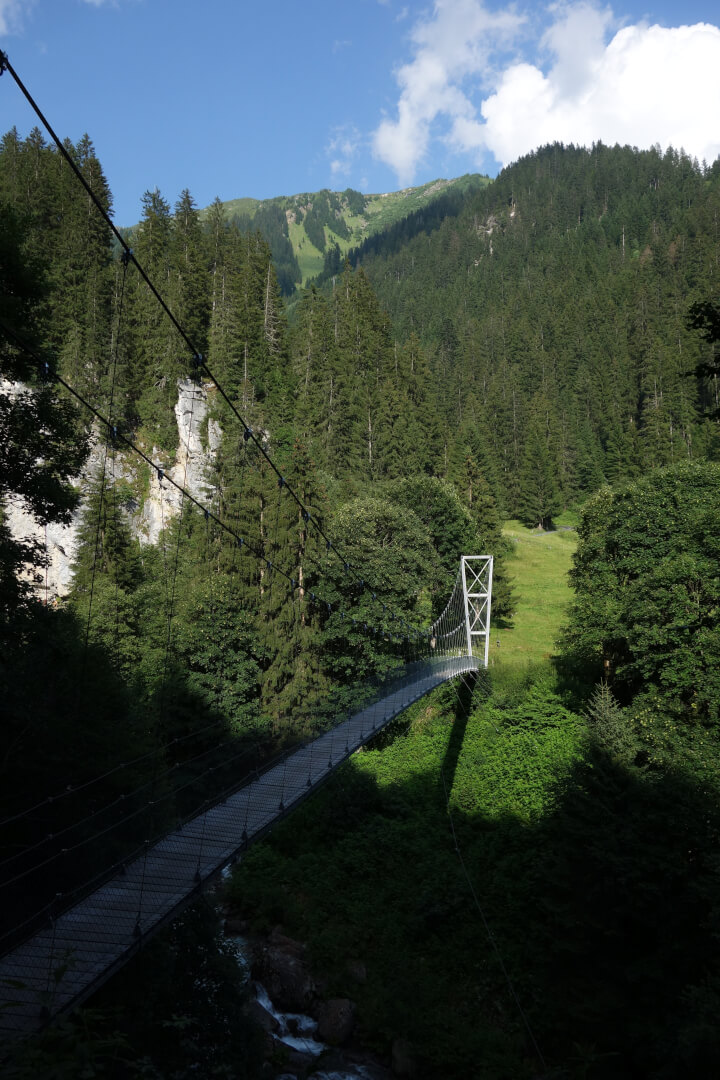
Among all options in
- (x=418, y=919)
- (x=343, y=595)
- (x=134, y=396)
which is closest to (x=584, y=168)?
(x=134, y=396)

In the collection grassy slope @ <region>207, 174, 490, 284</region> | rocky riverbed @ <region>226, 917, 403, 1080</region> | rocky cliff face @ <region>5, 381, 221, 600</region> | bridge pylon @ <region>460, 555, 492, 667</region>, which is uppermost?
grassy slope @ <region>207, 174, 490, 284</region>

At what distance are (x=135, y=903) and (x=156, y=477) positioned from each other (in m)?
25.2

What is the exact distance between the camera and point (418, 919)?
41.4 feet

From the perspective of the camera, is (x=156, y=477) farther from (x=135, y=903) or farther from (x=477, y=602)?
(x=135, y=903)

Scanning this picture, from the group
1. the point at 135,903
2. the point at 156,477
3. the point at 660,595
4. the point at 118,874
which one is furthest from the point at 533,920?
the point at 156,477

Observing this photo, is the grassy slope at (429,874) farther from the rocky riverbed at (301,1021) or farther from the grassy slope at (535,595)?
the grassy slope at (535,595)

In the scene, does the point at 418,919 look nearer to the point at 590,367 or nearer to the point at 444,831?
the point at 444,831

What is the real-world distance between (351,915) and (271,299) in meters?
31.2

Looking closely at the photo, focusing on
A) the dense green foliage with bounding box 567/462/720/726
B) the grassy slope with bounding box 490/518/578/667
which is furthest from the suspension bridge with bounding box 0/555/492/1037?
the grassy slope with bounding box 490/518/578/667

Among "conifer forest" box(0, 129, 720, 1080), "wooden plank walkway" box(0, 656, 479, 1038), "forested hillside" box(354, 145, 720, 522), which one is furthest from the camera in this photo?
"forested hillside" box(354, 145, 720, 522)

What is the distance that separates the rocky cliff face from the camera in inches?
1025

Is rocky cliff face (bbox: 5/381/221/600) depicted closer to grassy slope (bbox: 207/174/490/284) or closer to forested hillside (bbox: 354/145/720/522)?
forested hillside (bbox: 354/145/720/522)

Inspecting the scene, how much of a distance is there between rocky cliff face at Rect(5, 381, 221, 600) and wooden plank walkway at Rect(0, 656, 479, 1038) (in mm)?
19853

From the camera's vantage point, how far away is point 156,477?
2884 centimetres
